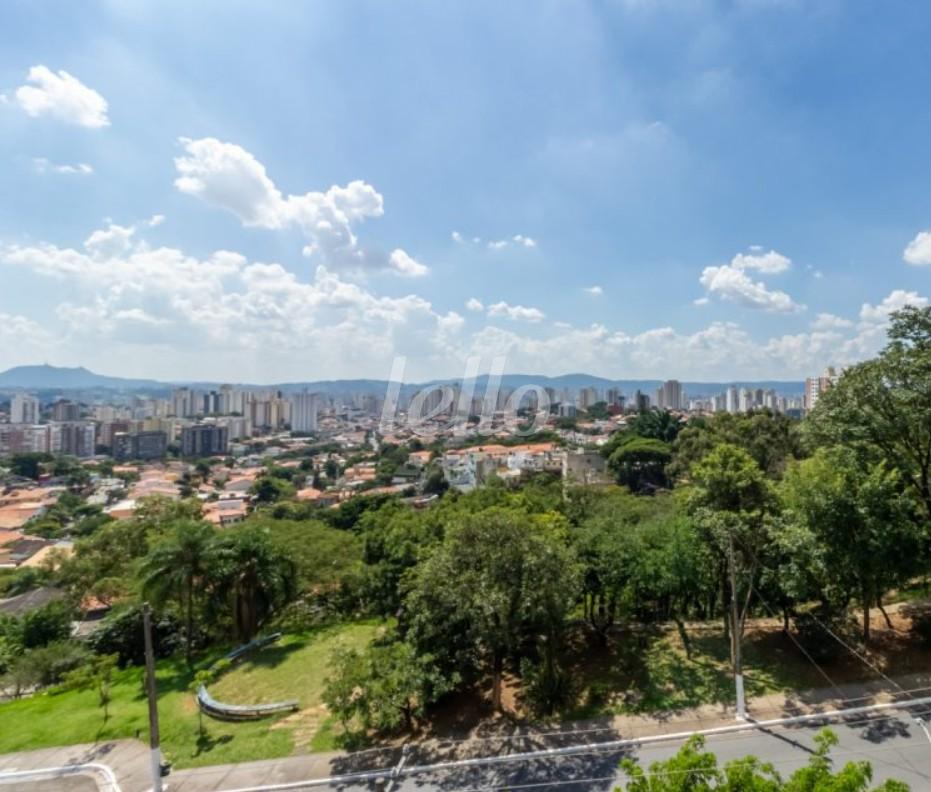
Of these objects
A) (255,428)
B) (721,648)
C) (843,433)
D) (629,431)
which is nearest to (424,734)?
(721,648)

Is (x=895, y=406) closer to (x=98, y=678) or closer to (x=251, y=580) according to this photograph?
(x=251, y=580)

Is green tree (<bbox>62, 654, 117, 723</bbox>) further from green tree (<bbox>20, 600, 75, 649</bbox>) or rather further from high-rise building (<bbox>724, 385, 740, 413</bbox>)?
high-rise building (<bbox>724, 385, 740, 413</bbox>)

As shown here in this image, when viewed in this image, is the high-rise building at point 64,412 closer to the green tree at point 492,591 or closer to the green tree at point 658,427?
the green tree at point 658,427

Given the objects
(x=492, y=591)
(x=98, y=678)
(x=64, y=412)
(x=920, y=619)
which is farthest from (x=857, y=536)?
(x=64, y=412)

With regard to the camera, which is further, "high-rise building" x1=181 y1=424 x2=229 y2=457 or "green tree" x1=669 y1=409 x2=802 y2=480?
"high-rise building" x1=181 y1=424 x2=229 y2=457

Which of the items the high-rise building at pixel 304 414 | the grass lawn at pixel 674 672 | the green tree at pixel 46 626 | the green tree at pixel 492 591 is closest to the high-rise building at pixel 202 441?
the high-rise building at pixel 304 414

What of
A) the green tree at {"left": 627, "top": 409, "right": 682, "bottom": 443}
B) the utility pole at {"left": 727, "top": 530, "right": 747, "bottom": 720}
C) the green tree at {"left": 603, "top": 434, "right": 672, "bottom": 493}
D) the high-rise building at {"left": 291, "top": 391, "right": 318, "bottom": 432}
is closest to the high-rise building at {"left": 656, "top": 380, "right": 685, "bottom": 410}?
the green tree at {"left": 627, "top": 409, "right": 682, "bottom": 443}

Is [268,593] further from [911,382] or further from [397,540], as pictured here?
[911,382]
